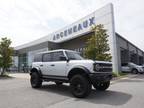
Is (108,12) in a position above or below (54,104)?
above

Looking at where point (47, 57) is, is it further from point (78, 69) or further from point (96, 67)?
point (96, 67)

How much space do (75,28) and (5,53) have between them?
37.7 feet

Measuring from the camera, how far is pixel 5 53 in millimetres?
22844

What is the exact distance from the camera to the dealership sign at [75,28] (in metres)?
24.2

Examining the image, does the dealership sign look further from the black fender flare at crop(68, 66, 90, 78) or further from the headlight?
the headlight

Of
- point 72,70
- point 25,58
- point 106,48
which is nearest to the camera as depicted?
point 72,70

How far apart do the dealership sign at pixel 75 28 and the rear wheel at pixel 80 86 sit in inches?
687

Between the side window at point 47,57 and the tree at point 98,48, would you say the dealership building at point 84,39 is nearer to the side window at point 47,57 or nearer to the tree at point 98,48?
the tree at point 98,48

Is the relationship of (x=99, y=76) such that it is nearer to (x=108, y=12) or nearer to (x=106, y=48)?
(x=106, y=48)

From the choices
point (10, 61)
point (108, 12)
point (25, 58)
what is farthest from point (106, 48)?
point (25, 58)

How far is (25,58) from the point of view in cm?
3797

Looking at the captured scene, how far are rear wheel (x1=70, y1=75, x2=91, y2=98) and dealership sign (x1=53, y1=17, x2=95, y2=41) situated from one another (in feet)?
57.2

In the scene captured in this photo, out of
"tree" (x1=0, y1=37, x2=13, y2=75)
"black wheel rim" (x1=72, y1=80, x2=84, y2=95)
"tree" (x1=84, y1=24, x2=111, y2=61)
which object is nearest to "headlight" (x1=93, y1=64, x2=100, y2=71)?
"black wheel rim" (x1=72, y1=80, x2=84, y2=95)

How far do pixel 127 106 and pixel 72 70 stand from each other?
298cm
